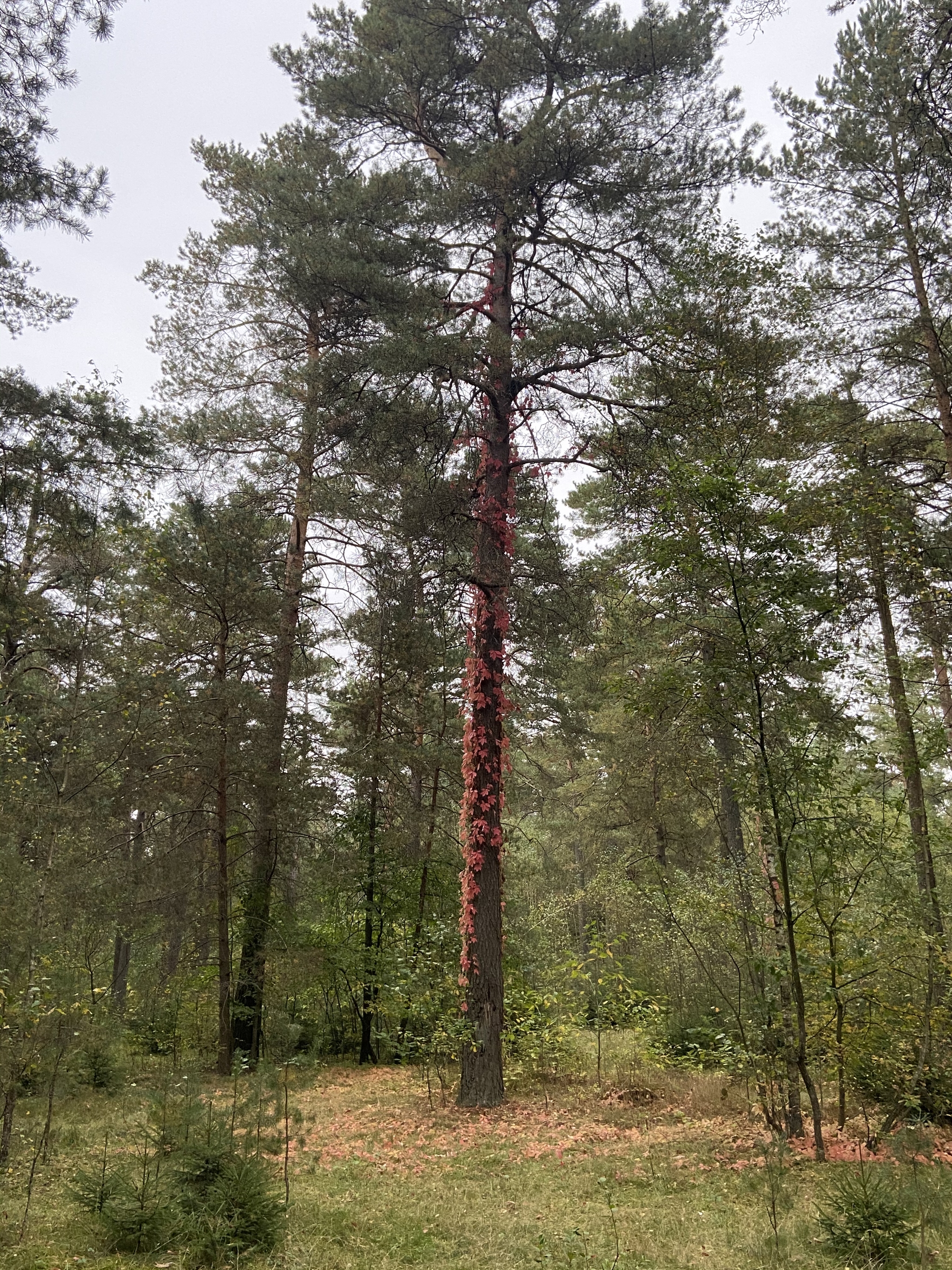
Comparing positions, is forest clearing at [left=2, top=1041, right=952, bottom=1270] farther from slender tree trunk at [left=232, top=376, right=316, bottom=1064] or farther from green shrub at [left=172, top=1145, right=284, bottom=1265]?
slender tree trunk at [left=232, top=376, right=316, bottom=1064]

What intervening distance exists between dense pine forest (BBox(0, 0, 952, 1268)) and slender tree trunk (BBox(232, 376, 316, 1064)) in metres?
0.08

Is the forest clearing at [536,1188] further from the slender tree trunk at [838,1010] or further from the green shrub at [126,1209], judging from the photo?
the slender tree trunk at [838,1010]

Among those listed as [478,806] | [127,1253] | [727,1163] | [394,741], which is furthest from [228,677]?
A: [727,1163]

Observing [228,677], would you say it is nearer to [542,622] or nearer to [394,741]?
[394,741]

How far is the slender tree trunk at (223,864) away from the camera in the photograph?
1037 centimetres

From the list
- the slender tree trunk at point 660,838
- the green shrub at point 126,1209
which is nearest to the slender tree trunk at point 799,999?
the green shrub at point 126,1209

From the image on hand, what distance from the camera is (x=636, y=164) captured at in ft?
28.0

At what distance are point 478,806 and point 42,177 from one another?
7221mm

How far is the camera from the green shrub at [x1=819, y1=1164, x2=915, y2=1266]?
411 cm

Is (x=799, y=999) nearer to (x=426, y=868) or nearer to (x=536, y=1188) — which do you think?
(x=536, y=1188)

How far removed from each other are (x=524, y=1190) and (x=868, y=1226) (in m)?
2.54

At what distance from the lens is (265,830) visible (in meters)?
11.6

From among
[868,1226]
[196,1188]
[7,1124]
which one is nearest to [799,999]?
[868,1226]

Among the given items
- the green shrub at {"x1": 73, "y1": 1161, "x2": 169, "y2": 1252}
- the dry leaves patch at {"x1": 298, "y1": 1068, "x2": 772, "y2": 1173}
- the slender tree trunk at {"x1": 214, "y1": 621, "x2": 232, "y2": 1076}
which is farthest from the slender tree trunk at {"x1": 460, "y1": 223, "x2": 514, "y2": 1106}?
the green shrub at {"x1": 73, "y1": 1161, "x2": 169, "y2": 1252}
